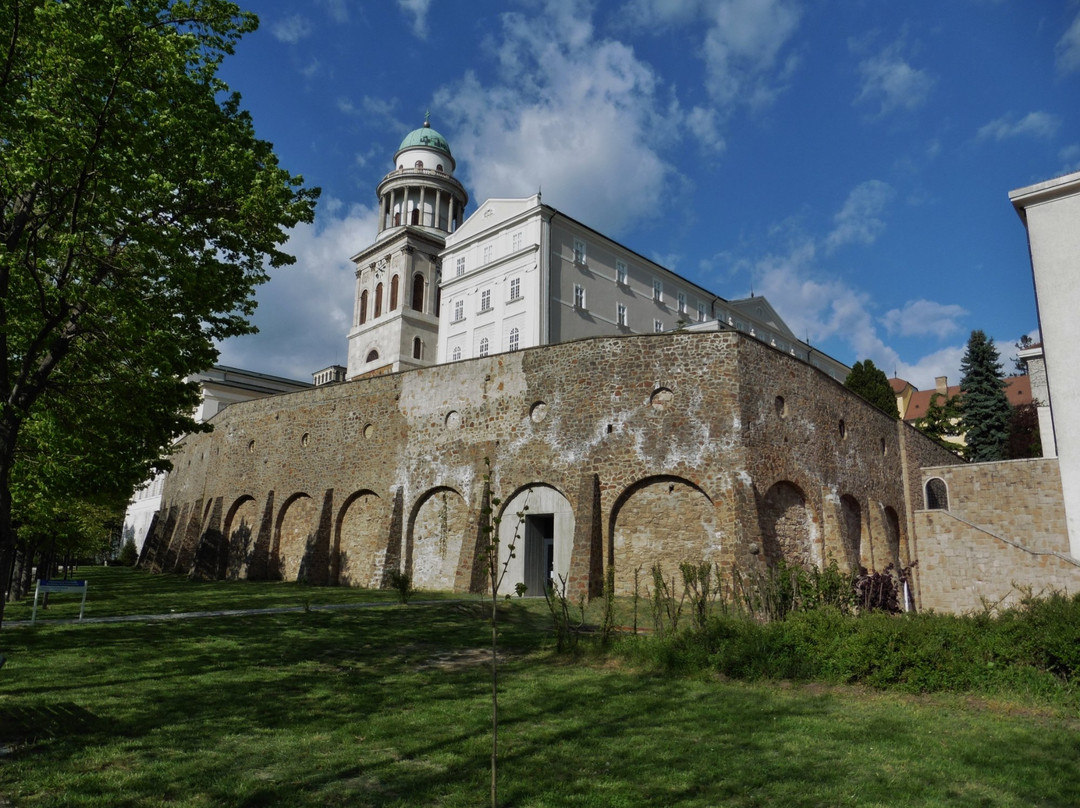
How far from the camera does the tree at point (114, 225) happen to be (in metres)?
9.59

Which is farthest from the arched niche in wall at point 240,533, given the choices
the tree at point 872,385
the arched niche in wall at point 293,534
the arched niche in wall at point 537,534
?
the tree at point 872,385

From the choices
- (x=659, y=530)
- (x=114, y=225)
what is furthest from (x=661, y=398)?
(x=114, y=225)

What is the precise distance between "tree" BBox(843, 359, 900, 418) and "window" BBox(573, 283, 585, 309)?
16.4 metres

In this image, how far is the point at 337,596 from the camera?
2194cm

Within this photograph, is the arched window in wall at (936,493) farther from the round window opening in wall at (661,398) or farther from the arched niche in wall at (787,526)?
the round window opening in wall at (661,398)

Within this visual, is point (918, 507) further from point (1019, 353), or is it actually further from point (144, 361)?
point (144, 361)

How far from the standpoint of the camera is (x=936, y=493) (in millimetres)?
32188

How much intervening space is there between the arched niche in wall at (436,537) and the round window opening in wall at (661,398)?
23.4 feet

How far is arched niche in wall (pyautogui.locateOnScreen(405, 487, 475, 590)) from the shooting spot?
78.7ft

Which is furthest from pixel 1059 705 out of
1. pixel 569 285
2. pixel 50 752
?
pixel 569 285

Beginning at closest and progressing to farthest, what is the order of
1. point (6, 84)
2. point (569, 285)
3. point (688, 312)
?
point (6, 84) → point (569, 285) → point (688, 312)

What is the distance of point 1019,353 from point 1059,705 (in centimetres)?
3787

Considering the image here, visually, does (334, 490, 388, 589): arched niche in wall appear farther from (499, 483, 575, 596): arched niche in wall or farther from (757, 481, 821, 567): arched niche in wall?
(757, 481, 821, 567): arched niche in wall

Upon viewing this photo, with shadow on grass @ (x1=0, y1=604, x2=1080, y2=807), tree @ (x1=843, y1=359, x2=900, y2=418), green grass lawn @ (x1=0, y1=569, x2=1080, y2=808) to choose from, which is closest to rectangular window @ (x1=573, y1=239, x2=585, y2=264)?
tree @ (x1=843, y1=359, x2=900, y2=418)
